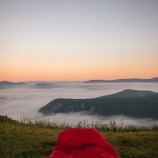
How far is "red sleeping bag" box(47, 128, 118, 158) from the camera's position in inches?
198

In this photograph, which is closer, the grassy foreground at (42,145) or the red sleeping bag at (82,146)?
the red sleeping bag at (82,146)

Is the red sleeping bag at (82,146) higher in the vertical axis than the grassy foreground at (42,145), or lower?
higher

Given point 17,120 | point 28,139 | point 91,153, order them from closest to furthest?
point 91,153
point 28,139
point 17,120

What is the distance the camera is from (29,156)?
10688 mm

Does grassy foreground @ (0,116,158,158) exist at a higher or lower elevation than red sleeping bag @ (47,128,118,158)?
lower

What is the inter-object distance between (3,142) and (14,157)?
7.73 feet

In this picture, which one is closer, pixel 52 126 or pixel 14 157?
pixel 14 157

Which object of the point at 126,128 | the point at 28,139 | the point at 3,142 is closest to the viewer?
the point at 3,142

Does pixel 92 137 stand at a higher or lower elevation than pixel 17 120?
higher

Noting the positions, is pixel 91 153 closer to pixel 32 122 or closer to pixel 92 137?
pixel 92 137

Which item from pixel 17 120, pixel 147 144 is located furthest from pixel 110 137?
pixel 17 120

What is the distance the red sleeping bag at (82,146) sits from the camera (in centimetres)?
502

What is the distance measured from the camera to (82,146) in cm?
521

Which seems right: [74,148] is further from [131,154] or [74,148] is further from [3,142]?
[3,142]
